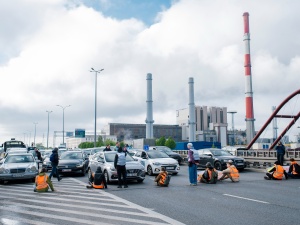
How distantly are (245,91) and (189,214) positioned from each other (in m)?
62.5

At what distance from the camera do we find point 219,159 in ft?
74.9

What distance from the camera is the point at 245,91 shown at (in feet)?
223

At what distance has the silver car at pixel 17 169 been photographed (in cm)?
1673

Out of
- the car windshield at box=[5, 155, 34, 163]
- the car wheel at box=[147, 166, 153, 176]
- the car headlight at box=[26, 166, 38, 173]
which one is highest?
the car windshield at box=[5, 155, 34, 163]

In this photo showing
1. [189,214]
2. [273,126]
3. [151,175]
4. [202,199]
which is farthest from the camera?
[273,126]

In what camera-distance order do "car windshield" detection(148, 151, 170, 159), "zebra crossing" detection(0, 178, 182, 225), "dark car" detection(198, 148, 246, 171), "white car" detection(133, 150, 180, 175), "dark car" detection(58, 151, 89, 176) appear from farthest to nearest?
"dark car" detection(198, 148, 246, 171), "car windshield" detection(148, 151, 170, 159), "dark car" detection(58, 151, 89, 176), "white car" detection(133, 150, 180, 175), "zebra crossing" detection(0, 178, 182, 225)

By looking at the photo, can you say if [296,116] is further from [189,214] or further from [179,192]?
[189,214]

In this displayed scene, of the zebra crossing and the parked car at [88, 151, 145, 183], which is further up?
the parked car at [88, 151, 145, 183]

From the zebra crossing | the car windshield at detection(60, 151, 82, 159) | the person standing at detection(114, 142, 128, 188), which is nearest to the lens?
the zebra crossing

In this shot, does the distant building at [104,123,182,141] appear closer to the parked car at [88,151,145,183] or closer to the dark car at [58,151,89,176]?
the dark car at [58,151,89,176]

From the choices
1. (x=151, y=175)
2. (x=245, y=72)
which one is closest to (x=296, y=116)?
(x=245, y=72)

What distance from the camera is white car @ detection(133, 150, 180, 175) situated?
19.5 meters

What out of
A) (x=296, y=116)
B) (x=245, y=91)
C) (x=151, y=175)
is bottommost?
(x=151, y=175)

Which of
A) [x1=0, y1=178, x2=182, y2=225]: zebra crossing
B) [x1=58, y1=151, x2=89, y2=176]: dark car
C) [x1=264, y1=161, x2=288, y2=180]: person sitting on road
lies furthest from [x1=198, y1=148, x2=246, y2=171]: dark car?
[x1=0, y1=178, x2=182, y2=225]: zebra crossing
